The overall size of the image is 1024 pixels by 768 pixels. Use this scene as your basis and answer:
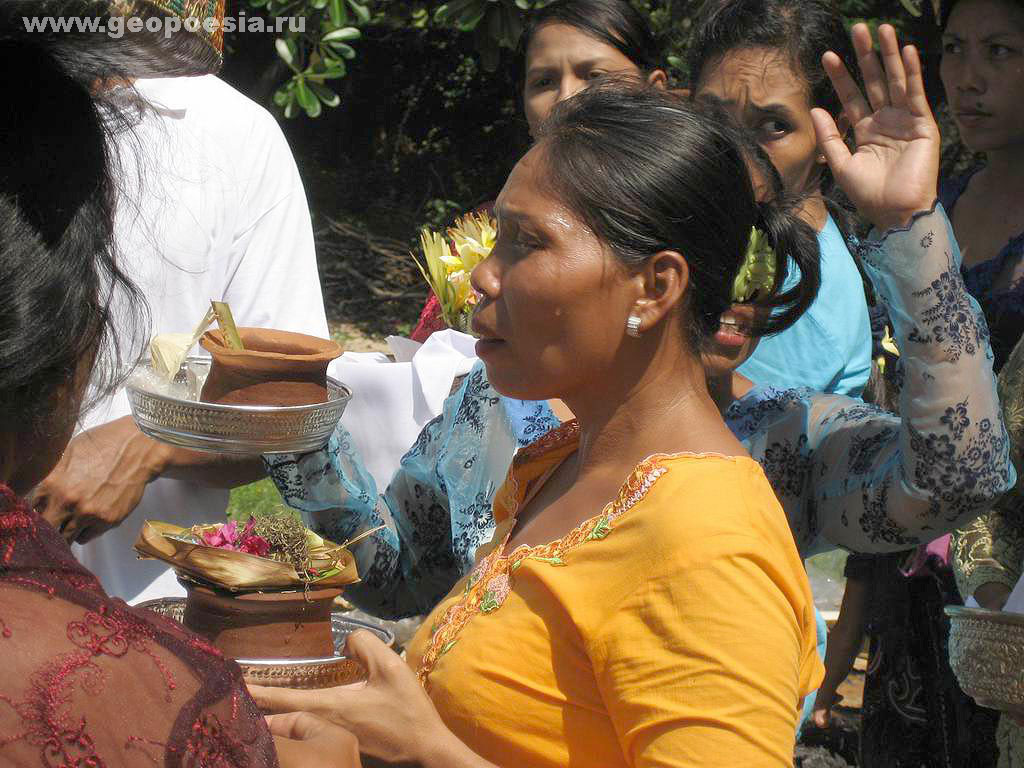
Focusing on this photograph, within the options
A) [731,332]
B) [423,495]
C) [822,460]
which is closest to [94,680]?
[731,332]

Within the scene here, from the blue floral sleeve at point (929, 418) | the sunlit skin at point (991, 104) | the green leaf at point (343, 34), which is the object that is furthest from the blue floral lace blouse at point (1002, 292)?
the green leaf at point (343, 34)

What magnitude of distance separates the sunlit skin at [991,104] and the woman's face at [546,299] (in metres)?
1.78

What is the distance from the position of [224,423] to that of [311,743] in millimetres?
594

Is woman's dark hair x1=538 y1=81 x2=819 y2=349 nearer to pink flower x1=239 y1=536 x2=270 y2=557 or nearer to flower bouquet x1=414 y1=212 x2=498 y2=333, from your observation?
pink flower x1=239 y1=536 x2=270 y2=557

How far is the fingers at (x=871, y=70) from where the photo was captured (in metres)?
2.06

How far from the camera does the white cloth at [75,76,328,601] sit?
8.08 feet

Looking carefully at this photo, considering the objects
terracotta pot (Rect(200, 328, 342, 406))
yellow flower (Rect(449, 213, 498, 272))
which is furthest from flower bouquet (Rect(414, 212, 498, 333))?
terracotta pot (Rect(200, 328, 342, 406))

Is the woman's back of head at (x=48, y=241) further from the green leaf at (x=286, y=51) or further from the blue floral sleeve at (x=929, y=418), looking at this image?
the green leaf at (x=286, y=51)

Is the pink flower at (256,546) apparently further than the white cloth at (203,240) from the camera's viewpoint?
No

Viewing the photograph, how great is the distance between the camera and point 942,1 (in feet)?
11.1

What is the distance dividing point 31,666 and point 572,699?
0.73 m

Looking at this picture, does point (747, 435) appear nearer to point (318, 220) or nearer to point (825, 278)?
point (825, 278)

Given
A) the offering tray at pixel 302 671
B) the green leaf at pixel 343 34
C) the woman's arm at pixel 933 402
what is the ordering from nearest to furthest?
1. the offering tray at pixel 302 671
2. the woman's arm at pixel 933 402
3. the green leaf at pixel 343 34

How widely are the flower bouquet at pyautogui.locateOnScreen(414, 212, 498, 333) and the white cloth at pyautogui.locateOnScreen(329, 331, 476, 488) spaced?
67 millimetres
